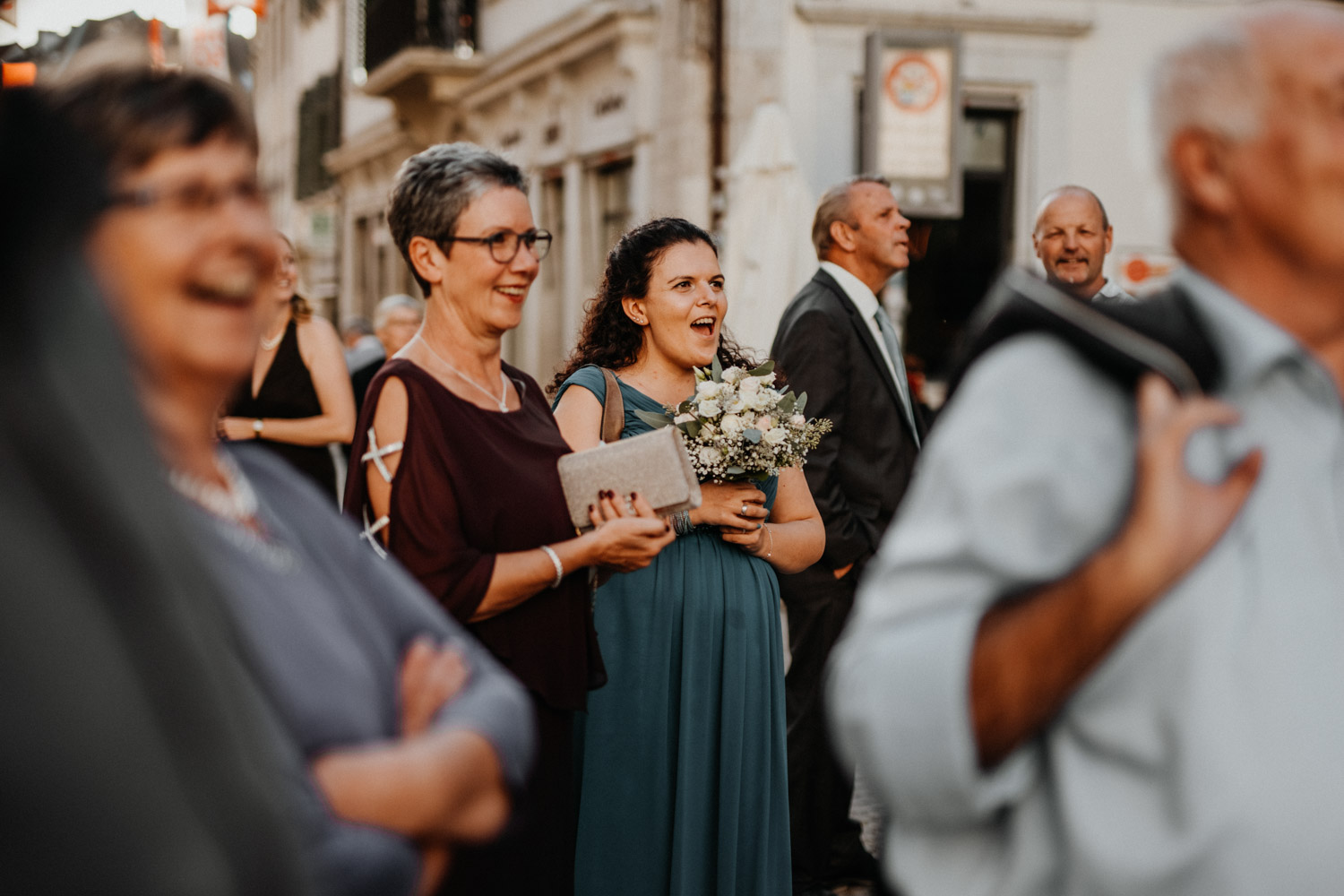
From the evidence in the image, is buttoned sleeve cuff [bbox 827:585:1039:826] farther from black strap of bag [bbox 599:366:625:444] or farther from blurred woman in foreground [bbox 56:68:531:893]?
black strap of bag [bbox 599:366:625:444]

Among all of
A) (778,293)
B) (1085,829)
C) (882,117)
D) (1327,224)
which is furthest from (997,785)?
(882,117)

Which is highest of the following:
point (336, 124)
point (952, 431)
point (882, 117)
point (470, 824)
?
point (336, 124)

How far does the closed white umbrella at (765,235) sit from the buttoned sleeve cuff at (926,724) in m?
6.19

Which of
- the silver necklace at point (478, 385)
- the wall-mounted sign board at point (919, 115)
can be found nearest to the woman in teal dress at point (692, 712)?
the silver necklace at point (478, 385)

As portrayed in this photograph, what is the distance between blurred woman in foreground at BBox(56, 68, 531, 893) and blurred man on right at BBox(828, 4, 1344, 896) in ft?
1.53

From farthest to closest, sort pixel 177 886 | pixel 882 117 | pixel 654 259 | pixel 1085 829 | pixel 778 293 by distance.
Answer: pixel 882 117, pixel 778 293, pixel 654 259, pixel 1085 829, pixel 177 886

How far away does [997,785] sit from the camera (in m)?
1.53

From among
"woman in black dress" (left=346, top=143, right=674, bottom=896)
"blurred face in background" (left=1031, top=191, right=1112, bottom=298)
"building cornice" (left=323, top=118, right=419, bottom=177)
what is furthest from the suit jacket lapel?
"building cornice" (left=323, top=118, right=419, bottom=177)

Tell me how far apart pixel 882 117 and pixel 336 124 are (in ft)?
64.0

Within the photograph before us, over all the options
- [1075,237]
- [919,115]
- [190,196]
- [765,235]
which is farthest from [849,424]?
[919,115]

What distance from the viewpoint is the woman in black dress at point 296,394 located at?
222 inches

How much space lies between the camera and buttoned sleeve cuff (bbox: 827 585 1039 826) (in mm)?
1476

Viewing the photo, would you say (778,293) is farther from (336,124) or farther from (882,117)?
(336,124)

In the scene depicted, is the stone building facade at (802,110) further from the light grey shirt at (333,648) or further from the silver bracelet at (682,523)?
the light grey shirt at (333,648)
